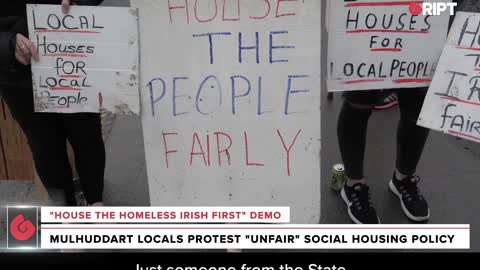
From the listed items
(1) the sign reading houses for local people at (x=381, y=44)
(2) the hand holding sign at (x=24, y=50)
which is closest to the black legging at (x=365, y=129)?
(1) the sign reading houses for local people at (x=381, y=44)

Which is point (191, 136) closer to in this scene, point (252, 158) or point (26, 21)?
point (252, 158)

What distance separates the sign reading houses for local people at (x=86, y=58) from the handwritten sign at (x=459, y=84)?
106 centimetres

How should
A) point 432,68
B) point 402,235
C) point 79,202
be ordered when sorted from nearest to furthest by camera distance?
point 432,68 < point 402,235 < point 79,202

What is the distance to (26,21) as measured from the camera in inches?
70.6

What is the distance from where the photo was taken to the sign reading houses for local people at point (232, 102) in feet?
5.27

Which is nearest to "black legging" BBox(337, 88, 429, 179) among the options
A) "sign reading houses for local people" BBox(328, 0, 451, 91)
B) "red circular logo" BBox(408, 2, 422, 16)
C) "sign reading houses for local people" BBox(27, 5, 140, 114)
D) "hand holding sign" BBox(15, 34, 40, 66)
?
"sign reading houses for local people" BBox(328, 0, 451, 91)

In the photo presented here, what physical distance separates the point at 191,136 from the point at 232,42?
366mm

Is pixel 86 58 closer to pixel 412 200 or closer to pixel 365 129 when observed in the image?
pixel 365 129

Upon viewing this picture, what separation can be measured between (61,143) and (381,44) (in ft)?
4.66

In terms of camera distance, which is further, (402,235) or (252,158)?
(402,235)

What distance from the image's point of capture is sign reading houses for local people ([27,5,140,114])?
1.65 m

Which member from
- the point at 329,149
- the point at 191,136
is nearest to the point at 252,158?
the point at 191,136

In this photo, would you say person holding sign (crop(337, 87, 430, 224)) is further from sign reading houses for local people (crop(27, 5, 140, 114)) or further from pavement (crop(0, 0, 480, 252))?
sign reading houses for local people (crop(27, 5, 140, 114))

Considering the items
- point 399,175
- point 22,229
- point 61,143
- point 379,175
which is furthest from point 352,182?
point 22,229
